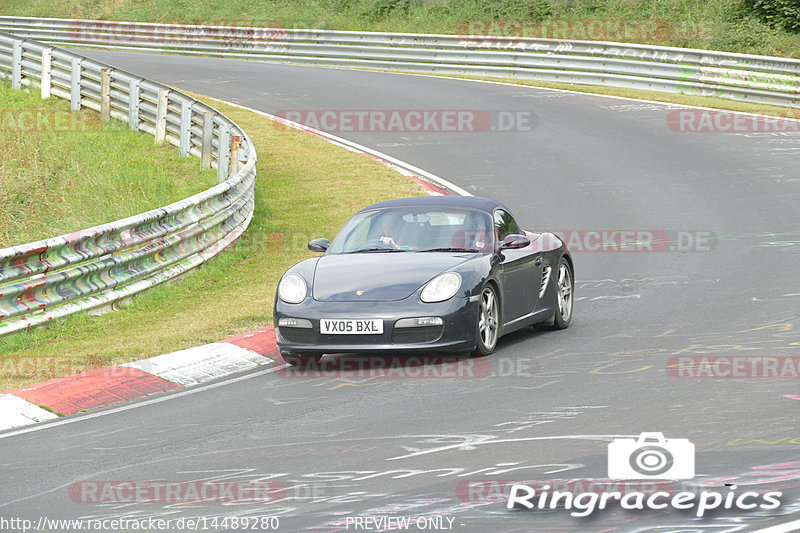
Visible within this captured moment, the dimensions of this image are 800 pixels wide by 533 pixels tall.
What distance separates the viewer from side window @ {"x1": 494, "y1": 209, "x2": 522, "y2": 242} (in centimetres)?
1134

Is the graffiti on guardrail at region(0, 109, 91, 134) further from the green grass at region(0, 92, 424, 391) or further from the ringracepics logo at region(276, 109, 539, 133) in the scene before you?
the ringracepics logo at region(276, 109, 539, 133)

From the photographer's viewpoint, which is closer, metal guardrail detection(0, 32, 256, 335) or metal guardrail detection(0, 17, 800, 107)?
metal guardrail detection(0, 32, 256, 335)

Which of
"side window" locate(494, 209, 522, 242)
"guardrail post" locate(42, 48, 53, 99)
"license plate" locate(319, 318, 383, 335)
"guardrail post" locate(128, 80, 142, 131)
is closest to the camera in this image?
"license plate" locate(319, 318, 383, 335)

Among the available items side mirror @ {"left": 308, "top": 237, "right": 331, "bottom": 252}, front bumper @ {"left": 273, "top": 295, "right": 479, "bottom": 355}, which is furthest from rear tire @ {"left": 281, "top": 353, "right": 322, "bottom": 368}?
side mirror @ {"left": 308, "top": 237, "right": 331, "bottom": 252}

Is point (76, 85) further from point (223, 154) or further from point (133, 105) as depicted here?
point (223, 154)

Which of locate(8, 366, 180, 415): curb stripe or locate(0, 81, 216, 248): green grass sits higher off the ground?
locate(8, 366, 180, 415): curb stripe

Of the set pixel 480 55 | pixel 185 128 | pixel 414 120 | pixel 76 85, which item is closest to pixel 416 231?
pixel 185 128

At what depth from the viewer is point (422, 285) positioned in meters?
10.0

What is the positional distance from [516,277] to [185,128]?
12.0 meters

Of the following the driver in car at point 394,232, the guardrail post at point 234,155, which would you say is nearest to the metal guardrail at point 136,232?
the guardrail post at point 234,155

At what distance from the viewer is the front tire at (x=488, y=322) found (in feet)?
33.3

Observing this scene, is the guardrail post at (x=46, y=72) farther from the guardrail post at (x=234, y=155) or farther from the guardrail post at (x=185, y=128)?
the guardrail post at (x=234, y=155)

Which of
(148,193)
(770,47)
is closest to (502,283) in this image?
(148,193)

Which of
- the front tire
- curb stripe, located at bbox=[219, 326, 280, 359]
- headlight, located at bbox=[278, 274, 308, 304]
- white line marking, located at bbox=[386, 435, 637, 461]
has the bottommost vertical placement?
Result: curb stripe, located at bbox=[219, 326, 280, 359]
